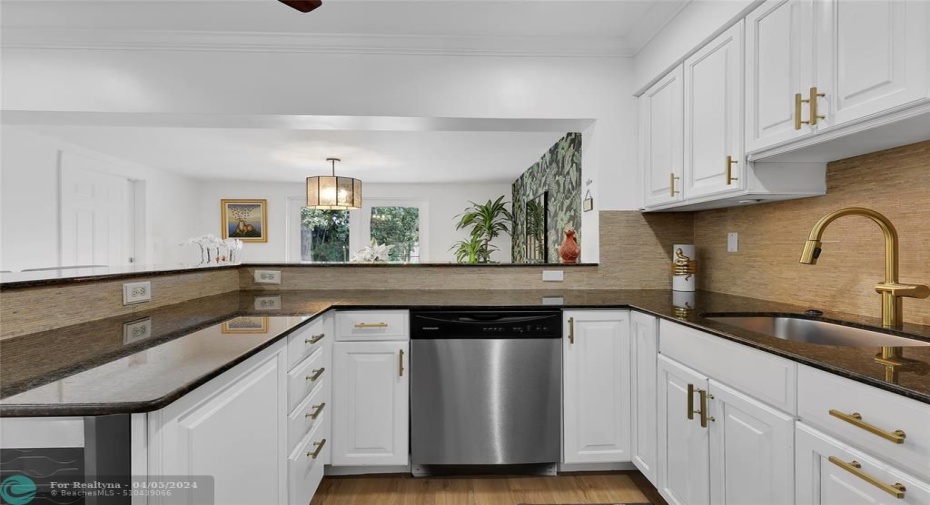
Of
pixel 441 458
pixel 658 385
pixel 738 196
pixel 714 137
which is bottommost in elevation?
pixel 441 458

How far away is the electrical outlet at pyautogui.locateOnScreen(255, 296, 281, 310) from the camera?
195 cm

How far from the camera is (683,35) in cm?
207

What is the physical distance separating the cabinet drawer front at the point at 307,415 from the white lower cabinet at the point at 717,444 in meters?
1.42

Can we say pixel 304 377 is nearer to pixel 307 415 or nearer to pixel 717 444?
pixel 307 415

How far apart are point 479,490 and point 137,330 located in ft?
5.20

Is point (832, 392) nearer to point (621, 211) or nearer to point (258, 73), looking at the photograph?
point (621, 211)

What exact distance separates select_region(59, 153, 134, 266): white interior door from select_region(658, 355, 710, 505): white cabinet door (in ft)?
17.9

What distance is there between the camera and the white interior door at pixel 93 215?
174 inches

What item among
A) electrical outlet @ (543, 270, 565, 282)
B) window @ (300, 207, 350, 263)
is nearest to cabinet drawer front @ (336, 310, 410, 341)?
electrical outlet @ (543, 270, 565, 282)

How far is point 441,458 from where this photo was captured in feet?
6.87

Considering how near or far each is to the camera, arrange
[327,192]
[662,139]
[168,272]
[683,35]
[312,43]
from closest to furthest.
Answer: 1. [168,272]
2. [683,35]
3. [662,139]
4. [312,43]
5. [327,192]

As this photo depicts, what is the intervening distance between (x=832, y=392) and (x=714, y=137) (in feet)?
3.94

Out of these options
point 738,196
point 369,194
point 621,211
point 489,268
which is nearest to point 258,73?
point 489,268

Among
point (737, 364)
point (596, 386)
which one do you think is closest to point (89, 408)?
point (737, 364)
